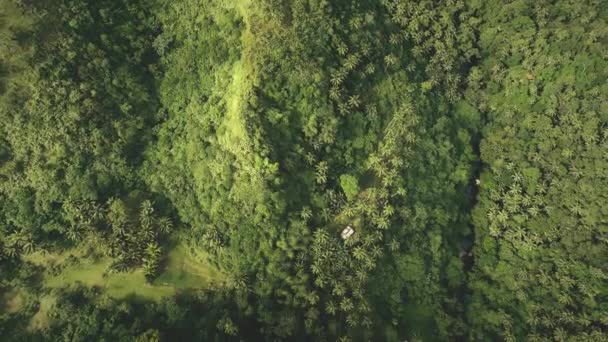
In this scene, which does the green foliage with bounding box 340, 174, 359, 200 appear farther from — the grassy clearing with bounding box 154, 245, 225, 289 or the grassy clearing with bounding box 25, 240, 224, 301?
the grassy clearing with bounding box 25, 240, 224, 301

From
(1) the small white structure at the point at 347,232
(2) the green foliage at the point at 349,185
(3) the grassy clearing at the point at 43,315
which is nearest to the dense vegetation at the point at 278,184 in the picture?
(3) the grassy clearing at the point at 43,315

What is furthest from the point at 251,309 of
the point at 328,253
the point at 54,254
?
the point at 54,254

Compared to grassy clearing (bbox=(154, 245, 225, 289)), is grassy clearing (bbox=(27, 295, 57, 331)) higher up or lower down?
higher up

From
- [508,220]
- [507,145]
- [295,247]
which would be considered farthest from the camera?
[507,145]

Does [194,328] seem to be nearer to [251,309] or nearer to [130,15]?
[251,309]

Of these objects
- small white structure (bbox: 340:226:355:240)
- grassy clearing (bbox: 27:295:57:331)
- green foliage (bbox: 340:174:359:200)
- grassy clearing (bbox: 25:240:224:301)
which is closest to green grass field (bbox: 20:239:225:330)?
grassy clearing (bbox: 25:240:224:301)

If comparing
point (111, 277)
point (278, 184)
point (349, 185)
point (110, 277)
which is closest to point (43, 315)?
point (110, 277)

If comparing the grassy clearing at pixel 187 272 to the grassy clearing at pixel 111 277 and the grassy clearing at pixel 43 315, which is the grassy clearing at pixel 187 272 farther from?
the grassy clearing at pixel 43 315

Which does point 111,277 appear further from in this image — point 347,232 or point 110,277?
point 347,232

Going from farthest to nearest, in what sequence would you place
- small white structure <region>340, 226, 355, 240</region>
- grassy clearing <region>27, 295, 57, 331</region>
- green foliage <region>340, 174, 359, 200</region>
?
green foliage <region>340, 174, 359, 200</region> < small white structure <region>340, 226, 355, 240</region> < grassy clearing <region>27, 295, 57, 331</region>
